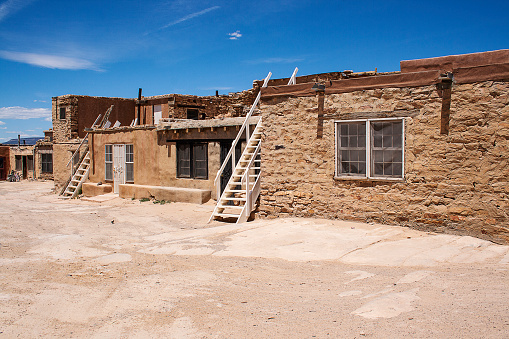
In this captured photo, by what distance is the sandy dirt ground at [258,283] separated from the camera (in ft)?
13.8

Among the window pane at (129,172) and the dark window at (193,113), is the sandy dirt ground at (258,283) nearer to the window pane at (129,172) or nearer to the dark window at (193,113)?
the window pane at (129,172)

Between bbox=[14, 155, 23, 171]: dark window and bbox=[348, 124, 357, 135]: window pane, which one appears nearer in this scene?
bbox=[348, 124, 357, 135]: window pane

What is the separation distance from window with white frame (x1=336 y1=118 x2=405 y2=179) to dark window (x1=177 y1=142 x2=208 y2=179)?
8057 mm

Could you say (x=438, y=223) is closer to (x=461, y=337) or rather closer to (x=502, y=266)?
(x=502, y=266)

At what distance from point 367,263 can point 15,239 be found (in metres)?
7.93

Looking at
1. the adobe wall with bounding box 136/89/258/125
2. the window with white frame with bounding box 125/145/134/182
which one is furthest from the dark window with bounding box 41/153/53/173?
the window with white frame with bounding box 125/145/134/182

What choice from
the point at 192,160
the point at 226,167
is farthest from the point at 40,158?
the point at 226,167

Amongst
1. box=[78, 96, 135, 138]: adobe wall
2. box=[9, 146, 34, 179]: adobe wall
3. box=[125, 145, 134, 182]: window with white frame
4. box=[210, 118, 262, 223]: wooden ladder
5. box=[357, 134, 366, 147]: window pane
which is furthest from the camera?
box=[9, 146, 34, 179]: adobe wall

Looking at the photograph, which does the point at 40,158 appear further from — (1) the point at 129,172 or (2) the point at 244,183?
(2) the point at 244,183

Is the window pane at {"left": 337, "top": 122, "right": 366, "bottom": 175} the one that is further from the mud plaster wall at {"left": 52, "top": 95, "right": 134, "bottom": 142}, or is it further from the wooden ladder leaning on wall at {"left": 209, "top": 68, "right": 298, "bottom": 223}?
the mud plaster wall at {"left": 52, "top": 95, "right": 134, "bottom": 142}

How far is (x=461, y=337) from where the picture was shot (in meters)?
3.73

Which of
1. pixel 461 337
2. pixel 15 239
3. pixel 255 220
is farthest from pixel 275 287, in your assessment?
pixel 15 239

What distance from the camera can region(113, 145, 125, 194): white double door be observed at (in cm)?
2042

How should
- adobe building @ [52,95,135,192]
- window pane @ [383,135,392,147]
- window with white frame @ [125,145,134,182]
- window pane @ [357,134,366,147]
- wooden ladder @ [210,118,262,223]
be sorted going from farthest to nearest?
adobe building @ [52,95,135,192] < window with white frame @ [125,145,134,182] < wooden ladder @ [210,118,262,223] < window pane @ [357,134,366,147] < window pane @ [383,135,392,147]
